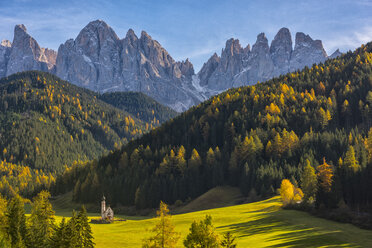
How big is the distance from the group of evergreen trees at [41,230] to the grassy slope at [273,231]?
872cm

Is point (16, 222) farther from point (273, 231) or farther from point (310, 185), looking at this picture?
point (310, 185)

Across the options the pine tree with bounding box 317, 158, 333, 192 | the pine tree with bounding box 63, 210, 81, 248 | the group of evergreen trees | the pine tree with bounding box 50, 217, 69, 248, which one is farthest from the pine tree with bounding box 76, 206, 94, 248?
the pine tree with bounding box 317, 158, 333, 192

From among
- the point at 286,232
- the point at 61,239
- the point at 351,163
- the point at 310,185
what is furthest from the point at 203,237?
the point at 351,163

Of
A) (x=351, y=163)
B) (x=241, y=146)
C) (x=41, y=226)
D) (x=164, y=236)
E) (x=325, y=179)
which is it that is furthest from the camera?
(x=241, y=146)

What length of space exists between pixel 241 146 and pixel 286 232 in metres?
88.4

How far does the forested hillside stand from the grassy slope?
39849mm

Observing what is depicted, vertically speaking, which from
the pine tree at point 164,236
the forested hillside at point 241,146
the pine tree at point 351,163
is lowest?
the pine tree at point 164,236

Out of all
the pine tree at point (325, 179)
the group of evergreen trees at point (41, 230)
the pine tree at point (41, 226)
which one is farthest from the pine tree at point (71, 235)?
the pine tree at point (325, 179)

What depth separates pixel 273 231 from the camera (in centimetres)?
6469

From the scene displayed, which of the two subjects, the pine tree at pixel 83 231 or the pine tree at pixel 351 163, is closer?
the pine tree at pixel 83 231

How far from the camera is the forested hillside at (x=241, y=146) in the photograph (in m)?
136

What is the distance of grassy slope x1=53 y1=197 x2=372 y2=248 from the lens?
54625 millimetres

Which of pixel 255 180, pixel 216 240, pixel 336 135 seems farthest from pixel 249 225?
pixel 336 135

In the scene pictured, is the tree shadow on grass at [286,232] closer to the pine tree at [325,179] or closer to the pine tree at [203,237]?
the pine tree at [325,179]
